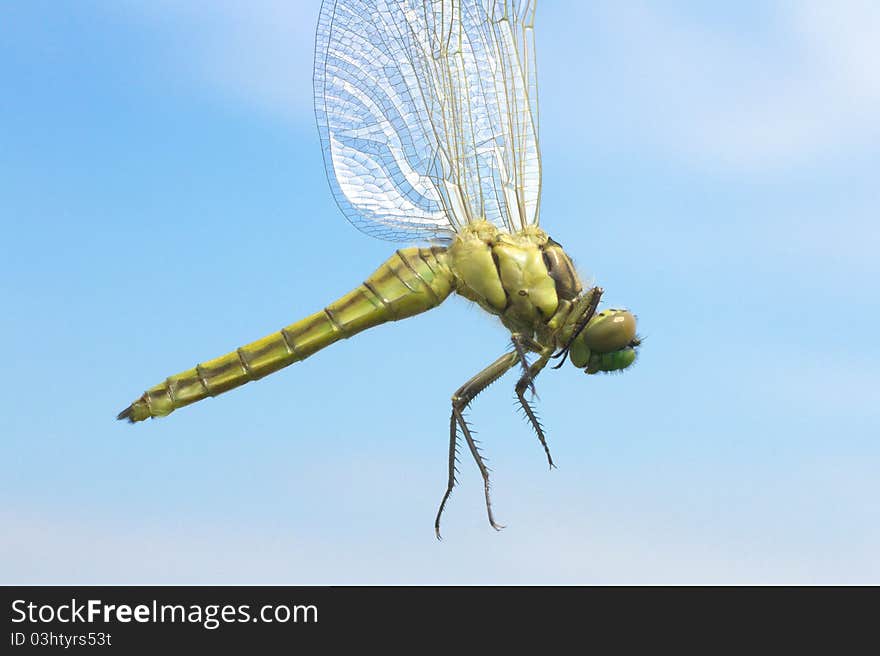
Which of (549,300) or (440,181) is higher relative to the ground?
(440,181)

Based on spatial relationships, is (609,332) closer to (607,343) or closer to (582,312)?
(607,343)

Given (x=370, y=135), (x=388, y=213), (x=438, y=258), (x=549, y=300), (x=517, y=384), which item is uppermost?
(x=370, y=135)

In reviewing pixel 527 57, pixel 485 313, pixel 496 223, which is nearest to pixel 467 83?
pixel 527 57

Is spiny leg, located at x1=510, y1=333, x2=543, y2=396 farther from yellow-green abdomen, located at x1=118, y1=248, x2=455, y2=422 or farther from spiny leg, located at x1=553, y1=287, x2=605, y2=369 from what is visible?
yellow-green abdomen, located at x1=118, y1=248, x2=455, y2=422

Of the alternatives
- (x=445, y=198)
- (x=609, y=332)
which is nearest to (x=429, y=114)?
(x=445, y=198)

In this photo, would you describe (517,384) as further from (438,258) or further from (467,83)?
(467,83)

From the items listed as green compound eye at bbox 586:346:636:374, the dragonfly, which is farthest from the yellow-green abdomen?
green compound eye at bbox 586:346:636:374
